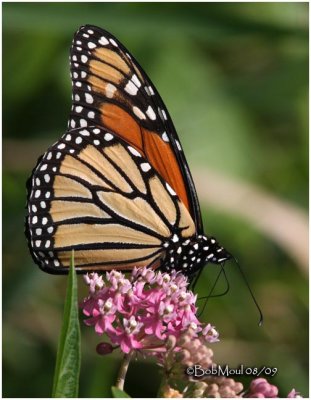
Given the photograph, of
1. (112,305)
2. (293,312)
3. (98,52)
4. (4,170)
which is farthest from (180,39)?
(112,305)

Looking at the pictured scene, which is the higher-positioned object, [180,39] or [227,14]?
[180,39]

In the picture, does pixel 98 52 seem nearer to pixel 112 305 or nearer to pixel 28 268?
pixel 112 305

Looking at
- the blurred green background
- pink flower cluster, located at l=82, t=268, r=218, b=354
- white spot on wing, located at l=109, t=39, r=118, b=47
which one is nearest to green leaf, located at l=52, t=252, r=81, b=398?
pink flower cluster, located at l=82, t=268, r=218, b=354

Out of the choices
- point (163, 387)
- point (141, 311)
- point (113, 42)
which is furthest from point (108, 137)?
point (163, 387)

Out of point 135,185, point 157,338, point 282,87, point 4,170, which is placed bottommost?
A: point 157,338

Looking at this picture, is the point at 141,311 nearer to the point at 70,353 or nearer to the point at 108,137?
the point at 70,353

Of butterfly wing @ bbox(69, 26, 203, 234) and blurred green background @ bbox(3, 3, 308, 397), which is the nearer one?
butterfly wing @ bbox(69, 26, 203, 234)

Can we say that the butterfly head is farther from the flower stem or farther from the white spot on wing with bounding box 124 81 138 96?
the flower stem
